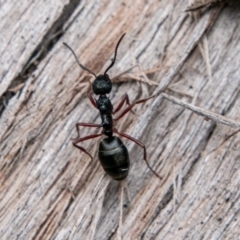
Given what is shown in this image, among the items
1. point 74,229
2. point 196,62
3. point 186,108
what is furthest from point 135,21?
point 74,229

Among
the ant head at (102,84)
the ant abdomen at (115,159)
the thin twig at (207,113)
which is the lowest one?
the ant abdomen at (115,159)

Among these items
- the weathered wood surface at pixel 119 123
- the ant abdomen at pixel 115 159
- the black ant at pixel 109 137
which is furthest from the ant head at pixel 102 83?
the ant abdomen at pixel 115 159

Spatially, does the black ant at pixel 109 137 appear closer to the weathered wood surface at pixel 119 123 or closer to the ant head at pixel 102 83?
the ant head at pixel 102 83

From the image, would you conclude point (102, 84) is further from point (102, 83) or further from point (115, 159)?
point (115, 159)

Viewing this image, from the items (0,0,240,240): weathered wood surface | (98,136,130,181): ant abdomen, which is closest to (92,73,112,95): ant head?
(0,0,240,240): weathered wood surface

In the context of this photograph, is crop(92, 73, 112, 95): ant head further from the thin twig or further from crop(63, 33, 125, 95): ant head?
the thin twig

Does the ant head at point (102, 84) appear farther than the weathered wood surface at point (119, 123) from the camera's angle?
Yes
